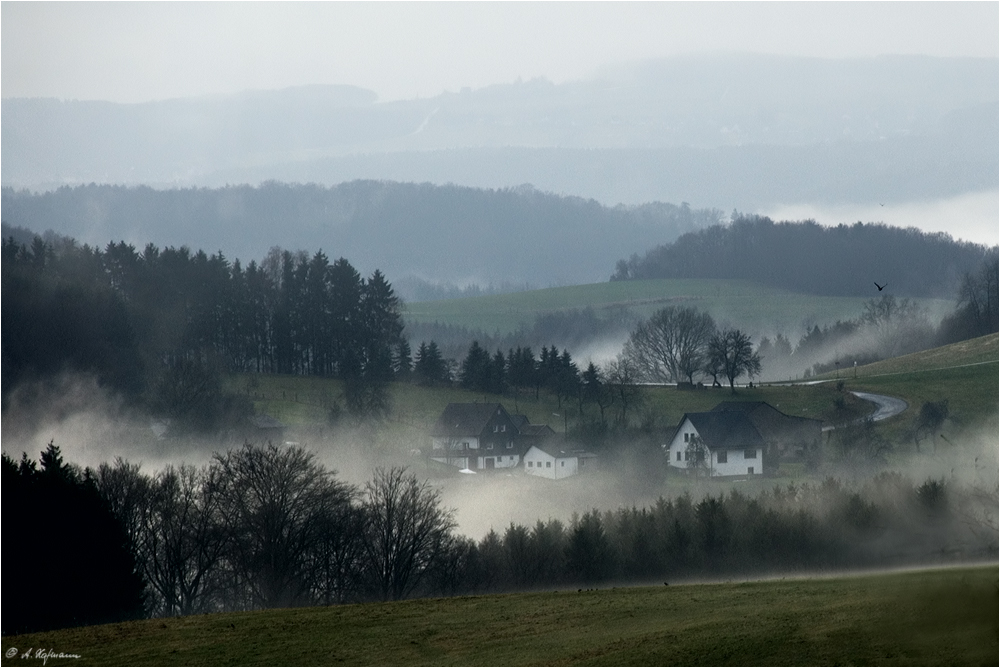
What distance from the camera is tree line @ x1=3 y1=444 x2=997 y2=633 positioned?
3509 centimetres

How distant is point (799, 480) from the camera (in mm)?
57562

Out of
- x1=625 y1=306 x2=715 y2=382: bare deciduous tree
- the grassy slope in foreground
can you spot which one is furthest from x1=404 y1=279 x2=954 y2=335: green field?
the grassy slope in foreground

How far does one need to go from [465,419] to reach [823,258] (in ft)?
343

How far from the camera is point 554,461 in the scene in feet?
212

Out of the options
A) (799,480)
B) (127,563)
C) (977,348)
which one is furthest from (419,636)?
(977,348)

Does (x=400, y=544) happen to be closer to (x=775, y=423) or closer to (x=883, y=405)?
(x=775, y=423)

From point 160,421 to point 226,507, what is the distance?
3077 centimetres

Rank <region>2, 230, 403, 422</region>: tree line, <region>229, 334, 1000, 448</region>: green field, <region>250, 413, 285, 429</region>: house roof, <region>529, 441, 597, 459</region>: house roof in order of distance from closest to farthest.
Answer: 1. <region>529, 441, 597, 459</region>: house roof
2. <region>250, 413, 285, 429</region>: house roof
3. <region>229, 334, 1000, 448</region>: green field
4. <region>2, 230, 403, 422</region>: tree line

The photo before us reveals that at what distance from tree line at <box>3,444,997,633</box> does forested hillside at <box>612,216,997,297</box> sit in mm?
109371

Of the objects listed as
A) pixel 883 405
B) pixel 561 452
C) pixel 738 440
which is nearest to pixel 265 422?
pixel 561 452

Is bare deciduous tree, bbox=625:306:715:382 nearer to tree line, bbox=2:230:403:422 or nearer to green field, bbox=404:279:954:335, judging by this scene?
tree line, bbox=2:230:403:422

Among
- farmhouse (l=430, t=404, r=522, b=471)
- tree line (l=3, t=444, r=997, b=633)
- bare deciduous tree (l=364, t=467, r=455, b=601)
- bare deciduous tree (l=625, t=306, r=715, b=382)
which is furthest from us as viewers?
bare deciduous tree (l=625, t=306, r=715, b=382)

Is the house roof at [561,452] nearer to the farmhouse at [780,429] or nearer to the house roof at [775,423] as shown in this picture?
the house roof at [775,423]

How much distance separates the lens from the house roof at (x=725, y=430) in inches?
2474
